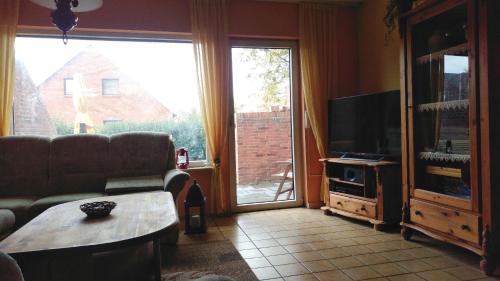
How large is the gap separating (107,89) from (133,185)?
1430 millimetres

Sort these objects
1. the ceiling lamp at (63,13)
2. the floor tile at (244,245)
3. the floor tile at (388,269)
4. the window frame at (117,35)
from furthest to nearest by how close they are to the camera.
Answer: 1. the window frame at (117,35)
2. the floor tile at (244,245)
3. the floor tile at (388,269)
4. the ceiling lamp at (63,13)

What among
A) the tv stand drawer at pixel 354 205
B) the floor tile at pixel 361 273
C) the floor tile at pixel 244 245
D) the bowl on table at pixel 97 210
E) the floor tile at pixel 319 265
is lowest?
the floor tile at pixel 361 273

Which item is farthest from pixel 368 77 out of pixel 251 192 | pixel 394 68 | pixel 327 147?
pixel 251 192

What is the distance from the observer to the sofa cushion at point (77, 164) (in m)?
3.29

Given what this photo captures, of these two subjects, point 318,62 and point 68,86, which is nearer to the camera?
point 68,86

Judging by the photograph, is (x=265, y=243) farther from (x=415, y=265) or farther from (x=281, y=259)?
(x=415, y=265)

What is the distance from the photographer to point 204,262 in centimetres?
255

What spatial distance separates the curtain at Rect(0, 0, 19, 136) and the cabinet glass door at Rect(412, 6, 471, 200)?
3.69m

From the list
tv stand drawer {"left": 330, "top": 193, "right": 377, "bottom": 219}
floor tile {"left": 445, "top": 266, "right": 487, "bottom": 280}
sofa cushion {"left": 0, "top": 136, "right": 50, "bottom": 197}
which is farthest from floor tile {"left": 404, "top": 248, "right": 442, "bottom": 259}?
sofa cushion {"left": 0, "top": 136, "right": 50, "bottom": 197}

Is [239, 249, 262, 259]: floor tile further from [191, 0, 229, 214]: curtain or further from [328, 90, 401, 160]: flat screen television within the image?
[328, 90, 401, 160]: flat screen television

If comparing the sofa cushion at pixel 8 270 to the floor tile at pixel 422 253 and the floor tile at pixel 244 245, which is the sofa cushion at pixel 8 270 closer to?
the floor tile at pixel 244 245

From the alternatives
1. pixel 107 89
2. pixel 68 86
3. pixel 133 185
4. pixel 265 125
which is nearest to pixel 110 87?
pixel 107 89

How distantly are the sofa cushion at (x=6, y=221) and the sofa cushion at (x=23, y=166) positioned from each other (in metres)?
0.68

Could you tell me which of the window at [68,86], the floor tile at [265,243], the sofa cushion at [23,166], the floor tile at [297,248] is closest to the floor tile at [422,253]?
the floor tile at [297,248]
